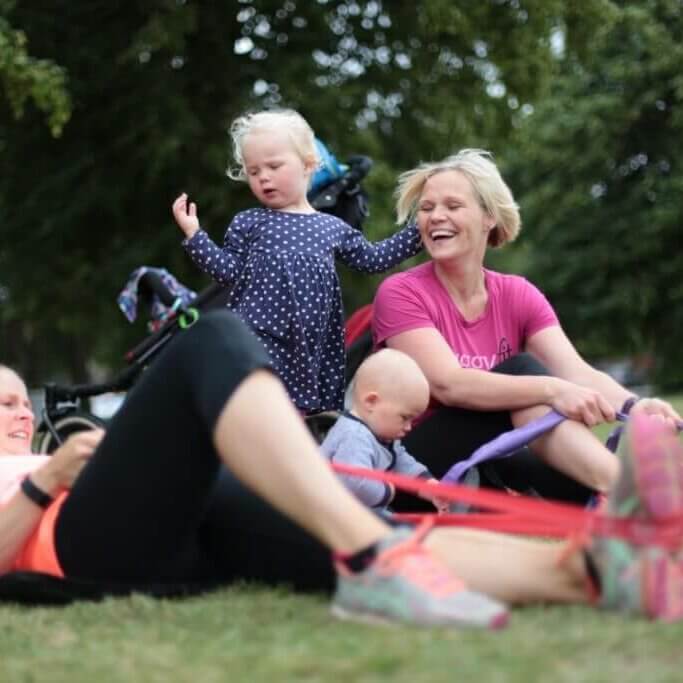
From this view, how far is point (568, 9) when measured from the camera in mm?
14078

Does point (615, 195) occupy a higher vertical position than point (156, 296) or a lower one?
lower

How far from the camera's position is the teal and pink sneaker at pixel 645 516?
7.62 feet

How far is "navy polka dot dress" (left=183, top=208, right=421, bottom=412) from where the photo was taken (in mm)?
4207

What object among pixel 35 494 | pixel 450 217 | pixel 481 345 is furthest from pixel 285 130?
pixel 35 494

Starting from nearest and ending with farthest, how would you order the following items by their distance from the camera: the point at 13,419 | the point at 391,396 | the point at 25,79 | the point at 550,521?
the point at 550,521, the point at 13,419, the point at 391,396, the point at 25,79

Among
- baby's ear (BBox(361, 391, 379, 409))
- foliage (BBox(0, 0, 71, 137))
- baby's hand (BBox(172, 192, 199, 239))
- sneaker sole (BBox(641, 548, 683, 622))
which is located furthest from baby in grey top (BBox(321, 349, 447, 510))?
foliage (BBox(0, 0, 71, 137))

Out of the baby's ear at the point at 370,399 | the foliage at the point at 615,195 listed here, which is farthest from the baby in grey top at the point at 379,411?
the foliage at the point at 615,195

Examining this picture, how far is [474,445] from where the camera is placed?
158 inches

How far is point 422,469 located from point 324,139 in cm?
967

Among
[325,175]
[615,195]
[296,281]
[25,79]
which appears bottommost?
[615,195]

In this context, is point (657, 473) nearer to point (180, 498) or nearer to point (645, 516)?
point (645, 516)

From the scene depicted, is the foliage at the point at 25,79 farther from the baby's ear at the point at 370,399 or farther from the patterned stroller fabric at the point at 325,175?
the baby's ear at the point at 370,399

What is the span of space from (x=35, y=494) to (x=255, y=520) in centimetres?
48

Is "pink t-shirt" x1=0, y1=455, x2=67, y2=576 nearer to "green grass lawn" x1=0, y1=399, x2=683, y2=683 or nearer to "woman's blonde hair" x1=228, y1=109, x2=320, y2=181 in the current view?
"green grass lawn" x1=0, y1=399, x2=683, y2=683
